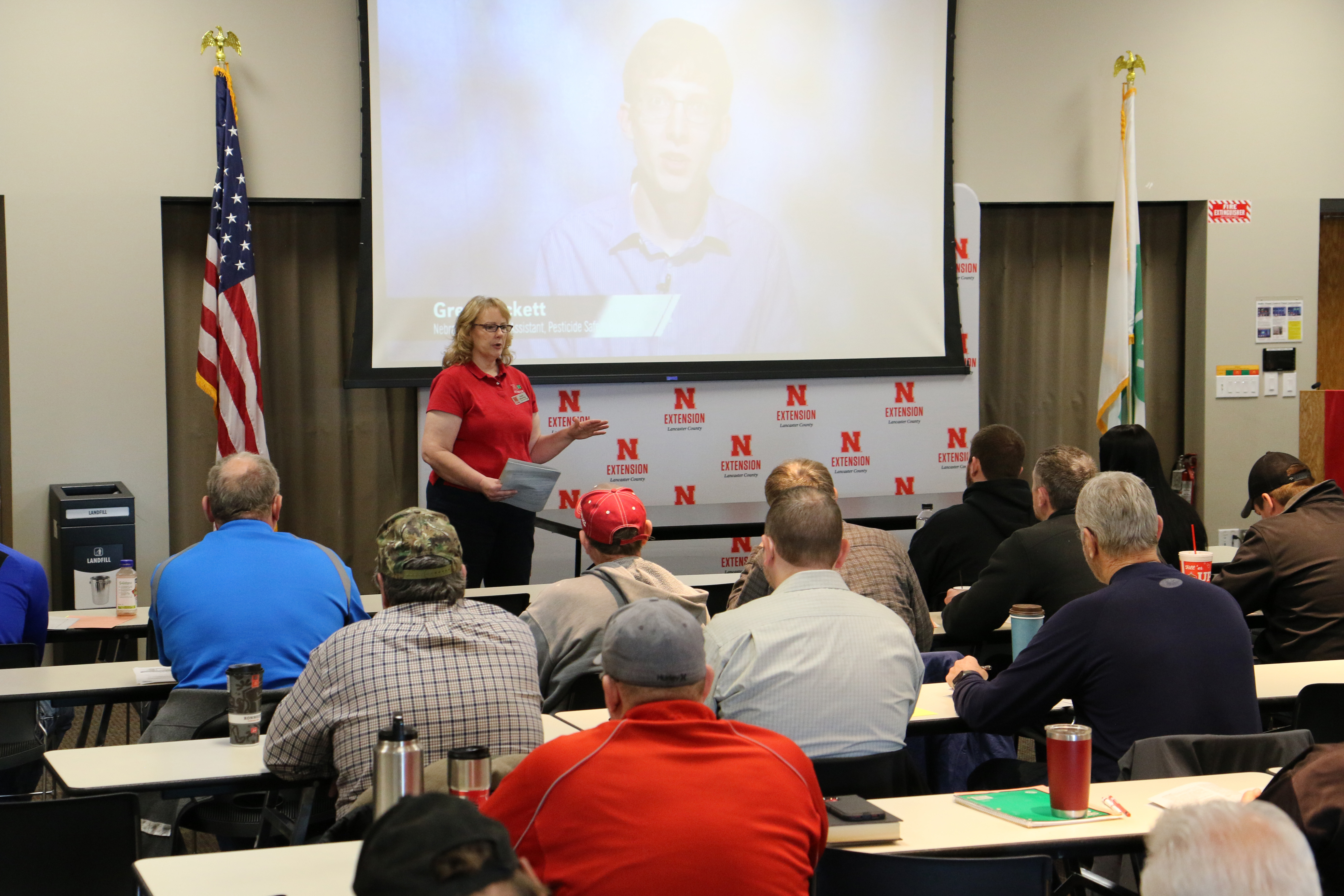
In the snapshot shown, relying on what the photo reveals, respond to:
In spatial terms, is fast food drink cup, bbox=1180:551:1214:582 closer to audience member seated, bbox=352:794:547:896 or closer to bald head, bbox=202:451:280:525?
bald head, bbox=202:451:280:525

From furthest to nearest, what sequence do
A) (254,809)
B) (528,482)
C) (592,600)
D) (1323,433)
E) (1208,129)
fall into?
1. (1208,129)
2. (1323,433)
3. (528,482)
4. (592,600)
5. (254,809)

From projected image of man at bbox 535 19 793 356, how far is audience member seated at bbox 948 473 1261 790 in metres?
3.90

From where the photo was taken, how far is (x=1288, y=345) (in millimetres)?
7188

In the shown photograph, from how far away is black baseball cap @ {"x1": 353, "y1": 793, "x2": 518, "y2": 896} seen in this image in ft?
3.11

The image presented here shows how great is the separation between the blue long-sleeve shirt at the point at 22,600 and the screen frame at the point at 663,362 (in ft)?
7.59

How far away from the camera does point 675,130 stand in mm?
6207

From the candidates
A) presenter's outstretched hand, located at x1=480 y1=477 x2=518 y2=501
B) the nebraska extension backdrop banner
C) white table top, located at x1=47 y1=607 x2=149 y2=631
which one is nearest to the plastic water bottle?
white table top, located at x1=47 y1=607 x2=149 y2=631

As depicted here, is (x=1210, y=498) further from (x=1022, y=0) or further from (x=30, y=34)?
(x=30, y=34)

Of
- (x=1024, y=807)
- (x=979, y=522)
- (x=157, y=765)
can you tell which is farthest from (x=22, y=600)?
(x=979, y=522)

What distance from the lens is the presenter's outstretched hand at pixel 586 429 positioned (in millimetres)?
5020

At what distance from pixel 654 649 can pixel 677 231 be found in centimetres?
476

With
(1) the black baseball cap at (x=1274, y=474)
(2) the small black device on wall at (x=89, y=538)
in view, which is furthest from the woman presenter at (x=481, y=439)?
(1) the black baseball cap at (x=1274, y=474)

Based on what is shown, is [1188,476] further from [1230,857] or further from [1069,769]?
[1230,857]

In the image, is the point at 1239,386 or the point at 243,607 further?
the point at 1239,386
